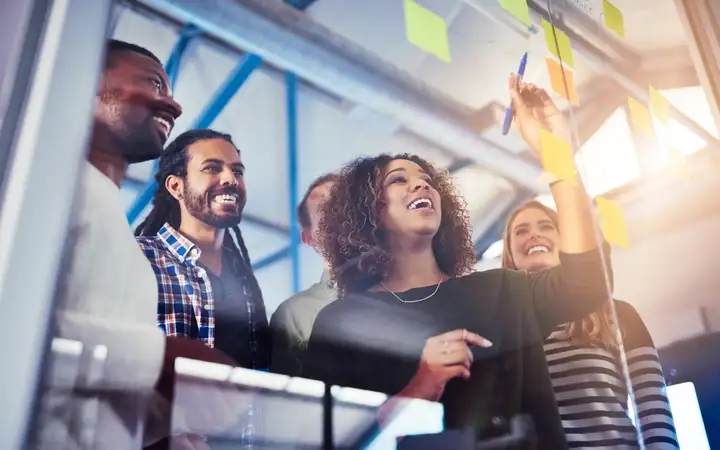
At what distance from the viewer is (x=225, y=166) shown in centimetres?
94

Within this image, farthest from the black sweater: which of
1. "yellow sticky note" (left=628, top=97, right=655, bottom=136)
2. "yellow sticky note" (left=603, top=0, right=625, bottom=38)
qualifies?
"yellow sticky note" (left=603, top=0, right=625, bottom=38)

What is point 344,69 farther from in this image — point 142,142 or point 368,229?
point 142,142

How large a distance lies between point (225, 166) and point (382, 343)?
350mm

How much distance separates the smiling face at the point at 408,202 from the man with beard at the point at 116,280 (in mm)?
379

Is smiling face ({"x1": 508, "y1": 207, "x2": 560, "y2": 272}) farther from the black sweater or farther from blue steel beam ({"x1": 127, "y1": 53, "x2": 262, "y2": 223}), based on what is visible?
blue steel beam ({"x1": 127, "y1": 53, "x2": 262, "y2": 223})

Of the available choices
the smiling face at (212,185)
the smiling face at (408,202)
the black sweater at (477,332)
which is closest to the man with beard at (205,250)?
the smiling face at (212,185)

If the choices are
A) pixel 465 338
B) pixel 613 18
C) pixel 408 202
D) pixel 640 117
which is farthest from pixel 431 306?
pixel 613 18

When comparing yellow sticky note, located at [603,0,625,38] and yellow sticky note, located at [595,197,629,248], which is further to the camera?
yellow sticky note, located at [603,0,625,38]

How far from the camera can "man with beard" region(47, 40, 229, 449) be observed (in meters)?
0.72

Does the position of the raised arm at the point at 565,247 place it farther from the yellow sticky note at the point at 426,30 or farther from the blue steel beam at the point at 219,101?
the blue steel beam at the point at 219,101

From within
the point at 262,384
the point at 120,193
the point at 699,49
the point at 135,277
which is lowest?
the point at 262,384

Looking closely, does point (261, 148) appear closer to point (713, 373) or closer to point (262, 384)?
point (262, 384)

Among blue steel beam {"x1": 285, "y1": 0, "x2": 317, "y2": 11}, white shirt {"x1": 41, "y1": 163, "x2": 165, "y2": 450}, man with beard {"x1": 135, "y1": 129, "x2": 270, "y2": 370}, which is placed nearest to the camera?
white shirt {"x1": 41, "y1": 163, "x2": 165, "y2": 450}

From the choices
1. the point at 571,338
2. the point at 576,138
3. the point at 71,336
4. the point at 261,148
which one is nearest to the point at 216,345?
the point at 71,336
